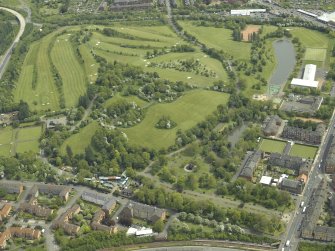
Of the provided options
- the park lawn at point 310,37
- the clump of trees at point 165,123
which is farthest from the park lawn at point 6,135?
the park lawn at point 310,37

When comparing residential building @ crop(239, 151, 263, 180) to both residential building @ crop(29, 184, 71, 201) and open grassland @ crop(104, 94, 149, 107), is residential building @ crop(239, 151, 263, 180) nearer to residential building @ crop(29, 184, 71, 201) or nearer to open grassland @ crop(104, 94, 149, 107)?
open grassland @ crop(104, 94, 149, 107)

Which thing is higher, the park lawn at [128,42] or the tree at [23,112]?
the park lawn at [128,42]

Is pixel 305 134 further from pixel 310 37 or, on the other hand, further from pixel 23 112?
pixel 23 112

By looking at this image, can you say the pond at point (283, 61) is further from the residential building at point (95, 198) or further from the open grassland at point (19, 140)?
the open grassland at point (19, 140)

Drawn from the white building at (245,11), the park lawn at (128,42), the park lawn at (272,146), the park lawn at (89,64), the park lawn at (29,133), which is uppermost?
the white building at (245,11)

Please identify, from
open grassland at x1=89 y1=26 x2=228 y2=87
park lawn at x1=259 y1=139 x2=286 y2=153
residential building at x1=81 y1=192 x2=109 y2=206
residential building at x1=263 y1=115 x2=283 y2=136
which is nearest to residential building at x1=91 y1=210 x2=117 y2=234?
residential building at x1=81 y1=192 x2=109 y2=206
